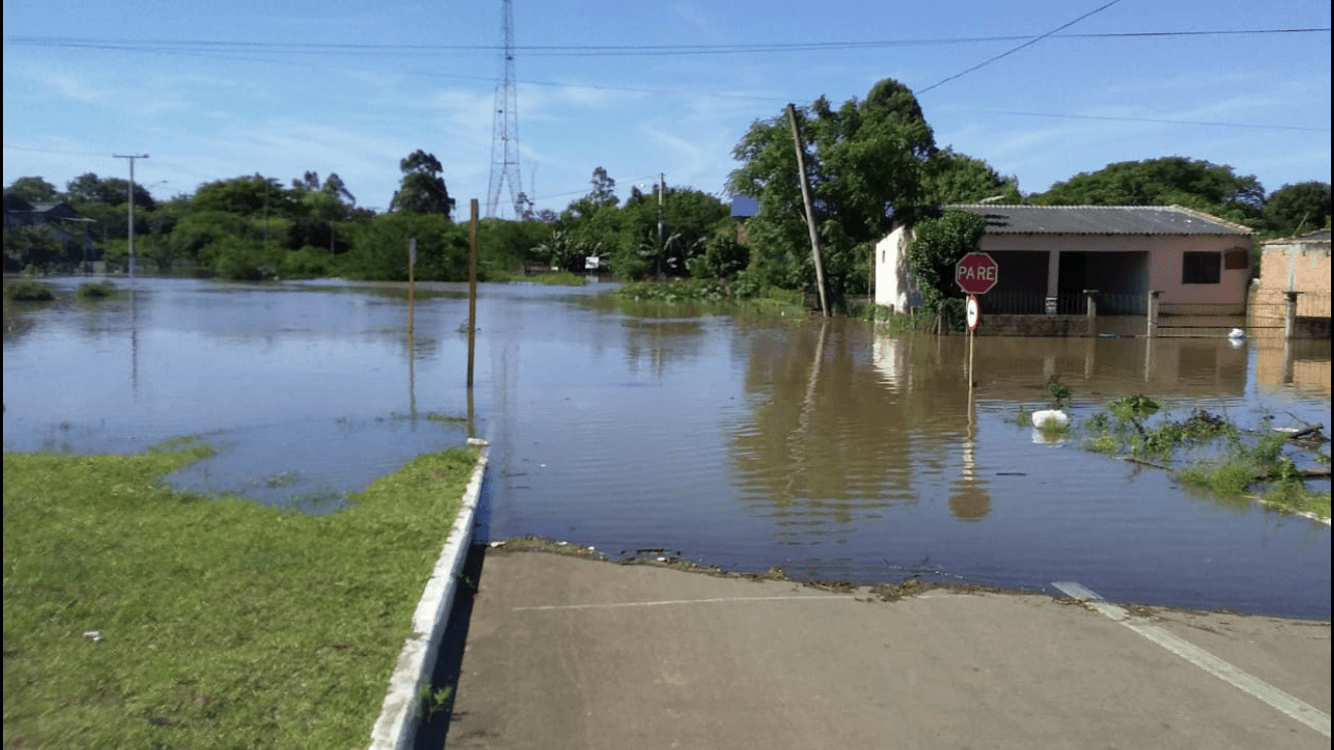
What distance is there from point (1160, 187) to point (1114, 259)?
24.4 m

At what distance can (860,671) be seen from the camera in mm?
5504

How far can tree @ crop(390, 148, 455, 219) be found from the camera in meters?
118

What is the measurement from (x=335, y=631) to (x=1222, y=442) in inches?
422

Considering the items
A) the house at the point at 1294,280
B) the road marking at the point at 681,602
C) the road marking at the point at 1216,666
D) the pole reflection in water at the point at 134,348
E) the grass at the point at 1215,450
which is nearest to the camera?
the road marking at the point at 1216,666

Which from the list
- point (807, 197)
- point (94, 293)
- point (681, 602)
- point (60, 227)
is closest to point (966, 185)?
point (807, 197)

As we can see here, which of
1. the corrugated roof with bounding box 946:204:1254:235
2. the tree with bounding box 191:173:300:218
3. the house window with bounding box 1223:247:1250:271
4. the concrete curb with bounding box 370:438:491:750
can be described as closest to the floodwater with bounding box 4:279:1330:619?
the concrete curb with bounding box 370:438:491:750

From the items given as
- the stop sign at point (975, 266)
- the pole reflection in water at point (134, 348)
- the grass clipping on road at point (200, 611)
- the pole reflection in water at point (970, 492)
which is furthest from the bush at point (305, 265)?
the grass clipping on road at point (200, 611)

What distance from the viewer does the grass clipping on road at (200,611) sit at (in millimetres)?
4414

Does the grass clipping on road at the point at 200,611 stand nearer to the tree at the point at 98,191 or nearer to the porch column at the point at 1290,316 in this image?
the porch column at the point at 1290,316

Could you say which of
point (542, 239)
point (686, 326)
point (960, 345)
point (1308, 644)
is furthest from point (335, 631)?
point (542, 239)

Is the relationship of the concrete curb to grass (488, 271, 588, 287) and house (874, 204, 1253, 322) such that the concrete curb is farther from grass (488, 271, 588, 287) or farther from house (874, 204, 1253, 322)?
grass (488, 271, 588, 287)

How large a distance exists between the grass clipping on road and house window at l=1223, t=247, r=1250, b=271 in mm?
33512

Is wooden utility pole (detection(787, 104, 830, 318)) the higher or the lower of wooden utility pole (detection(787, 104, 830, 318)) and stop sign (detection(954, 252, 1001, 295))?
the higher

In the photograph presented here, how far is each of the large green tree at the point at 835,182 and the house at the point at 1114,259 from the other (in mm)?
3032
